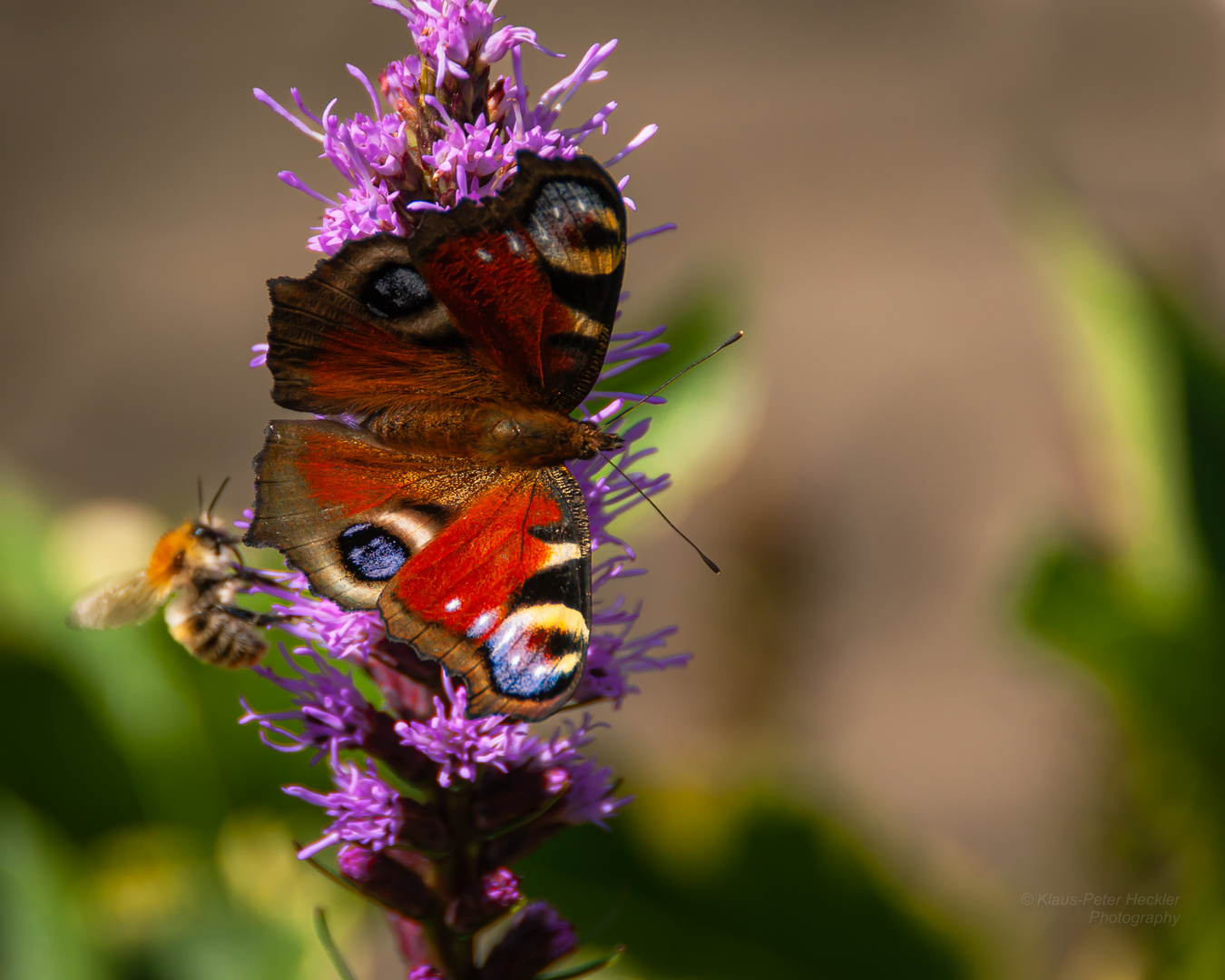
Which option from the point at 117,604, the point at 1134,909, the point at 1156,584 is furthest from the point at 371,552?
the point at 1134,909

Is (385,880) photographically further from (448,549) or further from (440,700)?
(448,549)

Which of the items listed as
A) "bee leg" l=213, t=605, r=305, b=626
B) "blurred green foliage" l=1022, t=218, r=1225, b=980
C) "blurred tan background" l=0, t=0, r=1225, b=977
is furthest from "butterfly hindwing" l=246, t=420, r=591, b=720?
"blurred tan background" l=0, t=0, r=1225, b=977

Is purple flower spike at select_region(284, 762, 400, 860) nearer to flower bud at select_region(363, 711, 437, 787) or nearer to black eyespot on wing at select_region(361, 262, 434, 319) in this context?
flower bud at select_region(363, 711, 437, 787)

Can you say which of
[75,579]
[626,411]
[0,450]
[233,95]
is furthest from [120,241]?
[626,411]

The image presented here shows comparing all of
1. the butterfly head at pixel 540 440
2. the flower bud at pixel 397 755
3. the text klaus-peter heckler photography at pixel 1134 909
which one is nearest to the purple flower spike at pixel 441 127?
the butterfly head at pixel 540 440

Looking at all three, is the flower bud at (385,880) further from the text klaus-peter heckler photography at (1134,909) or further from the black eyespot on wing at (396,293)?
the text klaus-peter heckler photography at (1134,909)
